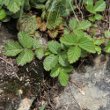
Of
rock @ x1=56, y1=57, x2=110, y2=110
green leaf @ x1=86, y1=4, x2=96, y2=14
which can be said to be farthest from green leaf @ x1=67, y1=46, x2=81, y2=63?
→ green leaf @ x1=86, y1=4, x2=96, y2=14

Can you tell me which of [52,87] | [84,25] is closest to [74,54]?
[84,25]

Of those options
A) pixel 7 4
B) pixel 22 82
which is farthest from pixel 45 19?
pixel 22 82

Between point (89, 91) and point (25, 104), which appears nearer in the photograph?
point (25, 104)

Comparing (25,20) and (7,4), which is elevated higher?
(7,4)

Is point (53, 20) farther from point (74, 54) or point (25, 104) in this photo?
point (25, 104)

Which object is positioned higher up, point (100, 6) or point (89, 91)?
point (100, 6)

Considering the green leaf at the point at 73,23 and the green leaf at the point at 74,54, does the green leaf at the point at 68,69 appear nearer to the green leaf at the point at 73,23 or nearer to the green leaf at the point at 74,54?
the green leaf at the point at 74,54

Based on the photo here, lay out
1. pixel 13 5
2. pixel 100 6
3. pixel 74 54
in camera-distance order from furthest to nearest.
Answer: pixel 100 6
pixel 13 5
pixel 74 54

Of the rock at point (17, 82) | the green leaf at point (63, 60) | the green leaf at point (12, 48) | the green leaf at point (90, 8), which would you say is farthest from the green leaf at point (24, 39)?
the green leaf at point (90, 8)

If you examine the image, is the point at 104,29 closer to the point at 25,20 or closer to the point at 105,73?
the point at 105,73
